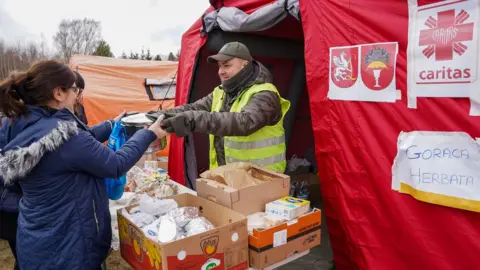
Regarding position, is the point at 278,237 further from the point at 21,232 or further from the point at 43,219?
the point at 21,232

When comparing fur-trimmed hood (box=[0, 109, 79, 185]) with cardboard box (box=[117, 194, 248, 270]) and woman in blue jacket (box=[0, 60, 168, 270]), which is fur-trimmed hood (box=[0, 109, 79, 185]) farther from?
cardboard box (box=[117, 194, 248, 270])

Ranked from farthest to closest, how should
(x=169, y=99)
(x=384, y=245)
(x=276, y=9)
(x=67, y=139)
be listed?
1. (x=169, y=99)
2. (x=276, y=9)
3. (x=384, y=245)
4. (x=67, y=139)

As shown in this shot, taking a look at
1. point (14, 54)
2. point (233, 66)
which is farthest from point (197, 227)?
point (14, 54)

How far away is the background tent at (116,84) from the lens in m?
6.11

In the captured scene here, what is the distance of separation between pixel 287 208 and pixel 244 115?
Result: 0.67 m

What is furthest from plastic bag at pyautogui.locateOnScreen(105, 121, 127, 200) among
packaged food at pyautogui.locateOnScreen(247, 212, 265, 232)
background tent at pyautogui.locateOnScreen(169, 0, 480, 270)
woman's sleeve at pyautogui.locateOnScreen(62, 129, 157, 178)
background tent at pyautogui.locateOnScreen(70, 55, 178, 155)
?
background tent at pyautogui.locateOnScreen(70, 55, 178, 155)

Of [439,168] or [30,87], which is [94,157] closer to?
[30,87]

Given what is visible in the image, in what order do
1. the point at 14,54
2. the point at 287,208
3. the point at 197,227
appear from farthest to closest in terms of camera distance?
the point at 14,54 < the point at 287,208 < the point at 197,227

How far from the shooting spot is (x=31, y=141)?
159 centimetres

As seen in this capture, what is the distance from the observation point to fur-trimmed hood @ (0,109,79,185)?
1.53 metres

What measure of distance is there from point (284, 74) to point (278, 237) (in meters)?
3.21

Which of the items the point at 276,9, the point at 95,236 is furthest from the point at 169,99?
the point at 95,236

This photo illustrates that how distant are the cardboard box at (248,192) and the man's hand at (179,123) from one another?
302mm

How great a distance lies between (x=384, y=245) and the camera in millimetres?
2186
